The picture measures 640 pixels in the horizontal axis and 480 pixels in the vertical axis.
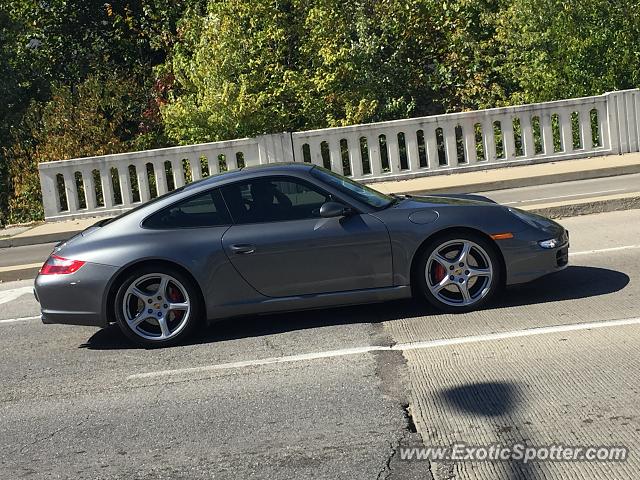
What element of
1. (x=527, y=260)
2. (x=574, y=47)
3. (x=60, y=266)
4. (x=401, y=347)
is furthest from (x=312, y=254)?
(x=574, y=47)

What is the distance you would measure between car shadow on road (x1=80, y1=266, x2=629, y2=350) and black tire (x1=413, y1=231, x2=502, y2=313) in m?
0.17

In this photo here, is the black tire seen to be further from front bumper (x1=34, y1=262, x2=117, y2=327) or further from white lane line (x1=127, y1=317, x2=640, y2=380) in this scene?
front bumper (x1=34, y1=262, x2=117, y2=327)

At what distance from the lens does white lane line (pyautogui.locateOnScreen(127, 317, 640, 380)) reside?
6.84 metres

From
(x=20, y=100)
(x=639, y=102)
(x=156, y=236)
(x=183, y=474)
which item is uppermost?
(x=20, y=100)

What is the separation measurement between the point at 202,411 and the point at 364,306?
102 inches

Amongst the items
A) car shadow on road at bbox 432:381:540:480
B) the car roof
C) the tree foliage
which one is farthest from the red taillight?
the tree foliage

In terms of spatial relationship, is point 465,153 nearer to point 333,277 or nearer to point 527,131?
point 527,131

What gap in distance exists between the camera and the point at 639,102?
17.3m

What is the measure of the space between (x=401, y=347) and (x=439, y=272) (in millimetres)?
954

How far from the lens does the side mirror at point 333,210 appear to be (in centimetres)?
754

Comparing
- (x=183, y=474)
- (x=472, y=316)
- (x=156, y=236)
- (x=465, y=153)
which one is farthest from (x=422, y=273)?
(x=465, y=153)

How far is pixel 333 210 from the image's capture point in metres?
7.55

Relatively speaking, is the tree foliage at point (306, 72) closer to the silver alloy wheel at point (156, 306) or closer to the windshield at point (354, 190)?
the windshield at point (354, 190)

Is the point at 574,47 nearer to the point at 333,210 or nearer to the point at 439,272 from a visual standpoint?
the point at 439,272
